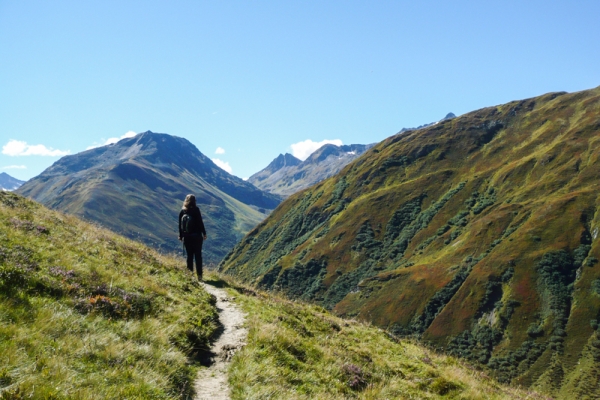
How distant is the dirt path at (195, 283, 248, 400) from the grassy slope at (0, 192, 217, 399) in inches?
12.5

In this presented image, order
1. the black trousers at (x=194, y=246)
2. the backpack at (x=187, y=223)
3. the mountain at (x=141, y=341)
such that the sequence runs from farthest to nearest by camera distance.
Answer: the backpack at (x=187, y=223) < the black trousers at (x=194, y=246) < the mountain at (x=141, y=341)

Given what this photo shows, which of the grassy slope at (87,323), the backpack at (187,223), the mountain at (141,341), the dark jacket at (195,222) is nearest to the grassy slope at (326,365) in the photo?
the mountain at (141,341)

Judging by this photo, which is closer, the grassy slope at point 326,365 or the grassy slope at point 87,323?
the grassy slope at point 87,323

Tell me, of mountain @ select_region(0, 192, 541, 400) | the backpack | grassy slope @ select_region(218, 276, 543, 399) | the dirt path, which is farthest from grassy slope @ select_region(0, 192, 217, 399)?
the backpack

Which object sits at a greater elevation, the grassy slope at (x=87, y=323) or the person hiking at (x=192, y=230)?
the person hiking at (x=192, y=230)

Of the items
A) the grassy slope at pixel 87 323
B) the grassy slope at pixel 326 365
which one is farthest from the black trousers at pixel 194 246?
the grassy slope at pixel 87 323

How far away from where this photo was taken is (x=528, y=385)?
4375 inches

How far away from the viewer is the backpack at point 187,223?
65.3 ft

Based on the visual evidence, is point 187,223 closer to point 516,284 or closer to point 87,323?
point 87,323

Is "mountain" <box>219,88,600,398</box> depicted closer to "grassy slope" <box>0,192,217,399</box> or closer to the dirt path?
the dirt path

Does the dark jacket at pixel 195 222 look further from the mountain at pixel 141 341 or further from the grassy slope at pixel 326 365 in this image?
the grassy slope at pixel 326 365

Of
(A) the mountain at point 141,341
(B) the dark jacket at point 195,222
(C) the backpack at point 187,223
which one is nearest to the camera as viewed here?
(A) the mountain at point 141,341

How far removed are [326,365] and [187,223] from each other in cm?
1150

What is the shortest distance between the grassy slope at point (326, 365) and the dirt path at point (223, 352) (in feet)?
0.87
